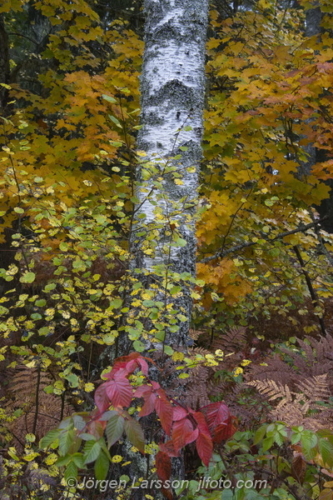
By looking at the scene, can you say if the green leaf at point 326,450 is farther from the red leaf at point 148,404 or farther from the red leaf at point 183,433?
the red leaf at point 148,404

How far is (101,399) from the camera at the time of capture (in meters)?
1.18

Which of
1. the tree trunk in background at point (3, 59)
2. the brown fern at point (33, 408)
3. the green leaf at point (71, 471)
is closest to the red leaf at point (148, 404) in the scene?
the green leaf at point (71, 471)

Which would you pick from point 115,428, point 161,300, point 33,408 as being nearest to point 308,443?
point 115,428

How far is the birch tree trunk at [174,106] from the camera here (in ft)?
7.63

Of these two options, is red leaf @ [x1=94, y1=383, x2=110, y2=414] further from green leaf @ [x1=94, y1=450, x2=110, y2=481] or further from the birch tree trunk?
the birch tree trunk

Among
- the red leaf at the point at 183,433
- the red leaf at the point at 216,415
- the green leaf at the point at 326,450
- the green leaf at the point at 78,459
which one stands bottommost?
the red leaf at the point at 216,415

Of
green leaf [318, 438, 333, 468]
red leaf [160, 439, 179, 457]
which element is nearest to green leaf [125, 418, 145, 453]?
red leaf [160, 439, 179, 457]

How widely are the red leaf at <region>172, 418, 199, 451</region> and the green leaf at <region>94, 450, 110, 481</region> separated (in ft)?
0.73

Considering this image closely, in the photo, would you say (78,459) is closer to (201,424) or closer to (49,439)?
(49,439)

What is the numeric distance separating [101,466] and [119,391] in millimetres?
198

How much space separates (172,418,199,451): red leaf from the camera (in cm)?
118

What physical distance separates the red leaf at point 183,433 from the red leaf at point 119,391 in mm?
176

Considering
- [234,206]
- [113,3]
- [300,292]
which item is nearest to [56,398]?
[234,206]

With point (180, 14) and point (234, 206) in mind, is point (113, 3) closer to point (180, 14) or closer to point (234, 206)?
point (180, 14)
